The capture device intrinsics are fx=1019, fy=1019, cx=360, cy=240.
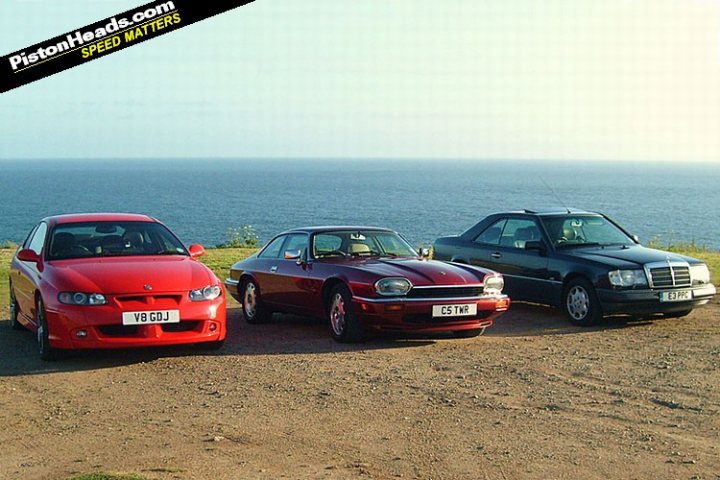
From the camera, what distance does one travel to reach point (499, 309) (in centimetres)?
1152

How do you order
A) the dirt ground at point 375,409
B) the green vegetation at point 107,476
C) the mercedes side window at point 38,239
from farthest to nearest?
the mercedes side window at point 38,239 < the dirt ground at point 375,409 < the green vegetation at point 107,476

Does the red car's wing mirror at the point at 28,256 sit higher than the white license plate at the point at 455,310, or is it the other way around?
the red car's wing mirror at the point at 28,256

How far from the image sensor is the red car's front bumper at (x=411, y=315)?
11.1m

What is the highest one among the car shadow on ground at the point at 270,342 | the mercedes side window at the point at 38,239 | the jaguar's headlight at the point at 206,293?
the mercedes side window at the point at 38,239

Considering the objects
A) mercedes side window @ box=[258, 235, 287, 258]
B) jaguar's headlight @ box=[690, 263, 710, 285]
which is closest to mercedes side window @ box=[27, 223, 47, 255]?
mercedes side window @ box=[258, 235, 287, 258]

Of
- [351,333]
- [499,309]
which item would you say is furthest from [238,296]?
[499,309]

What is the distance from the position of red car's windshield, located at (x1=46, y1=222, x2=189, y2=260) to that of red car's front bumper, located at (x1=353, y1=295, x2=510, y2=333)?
2281 millimetres

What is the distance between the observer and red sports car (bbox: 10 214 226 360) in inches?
395

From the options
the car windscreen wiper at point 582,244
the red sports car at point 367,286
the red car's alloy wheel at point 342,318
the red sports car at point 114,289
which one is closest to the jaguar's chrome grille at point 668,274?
the car windscreen wiper at point 582,244

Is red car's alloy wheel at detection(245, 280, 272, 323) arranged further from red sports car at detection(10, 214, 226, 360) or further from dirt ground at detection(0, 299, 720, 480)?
red sports car at detection(10, 214, 226, 360)

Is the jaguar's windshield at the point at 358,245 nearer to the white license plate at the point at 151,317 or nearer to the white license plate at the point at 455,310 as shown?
the white license plate at the point at 455,310

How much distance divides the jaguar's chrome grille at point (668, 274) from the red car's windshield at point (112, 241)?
19.1 ft

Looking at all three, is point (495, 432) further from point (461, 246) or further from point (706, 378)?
point (461, 246)

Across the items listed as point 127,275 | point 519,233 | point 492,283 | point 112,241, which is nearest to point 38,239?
point 112,241
